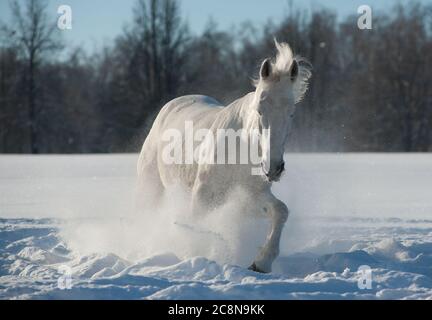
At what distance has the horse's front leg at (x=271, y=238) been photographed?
5.39 meters

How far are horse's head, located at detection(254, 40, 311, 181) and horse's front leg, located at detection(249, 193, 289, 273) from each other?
24.3 inches

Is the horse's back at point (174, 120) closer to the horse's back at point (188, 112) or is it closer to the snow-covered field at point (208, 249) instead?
the horse's back at point (188, 112)

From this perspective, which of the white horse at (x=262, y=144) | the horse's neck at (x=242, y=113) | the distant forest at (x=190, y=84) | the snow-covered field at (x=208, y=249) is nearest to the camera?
the snow-covered field at (x=208, y=249)

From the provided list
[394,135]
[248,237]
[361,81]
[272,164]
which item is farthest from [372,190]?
[361,81]

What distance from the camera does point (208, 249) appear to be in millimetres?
5984

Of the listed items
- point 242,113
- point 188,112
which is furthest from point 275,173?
point 188,112

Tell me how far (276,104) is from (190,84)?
29.0m

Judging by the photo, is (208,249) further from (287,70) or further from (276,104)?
(287,70)

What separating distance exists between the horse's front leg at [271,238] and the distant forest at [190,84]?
25.7 metres

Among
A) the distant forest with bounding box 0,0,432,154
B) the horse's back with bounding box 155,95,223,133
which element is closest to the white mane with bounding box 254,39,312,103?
the horse's back with bounding box 155,95,223,133

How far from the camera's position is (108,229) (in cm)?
777

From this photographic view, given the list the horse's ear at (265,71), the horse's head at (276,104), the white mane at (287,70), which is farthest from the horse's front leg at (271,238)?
the horse's ear at (265,71)
